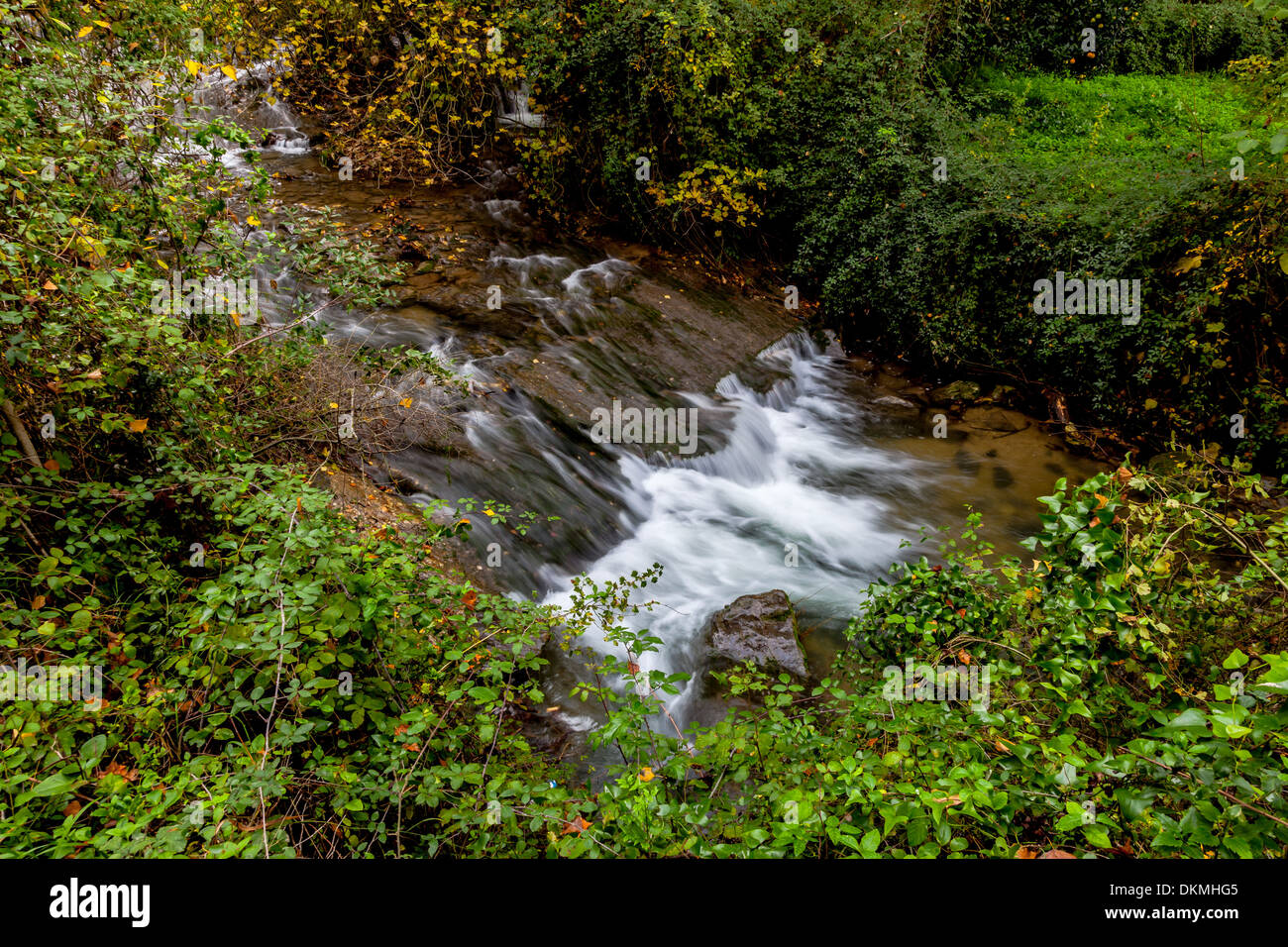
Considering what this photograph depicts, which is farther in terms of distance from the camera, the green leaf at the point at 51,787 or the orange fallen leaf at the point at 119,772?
the orange fallen leaf at the point at 119,772

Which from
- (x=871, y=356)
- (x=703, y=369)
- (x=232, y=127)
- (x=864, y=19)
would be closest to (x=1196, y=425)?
(x=871, y=356)

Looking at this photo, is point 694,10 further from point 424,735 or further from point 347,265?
point 424,735

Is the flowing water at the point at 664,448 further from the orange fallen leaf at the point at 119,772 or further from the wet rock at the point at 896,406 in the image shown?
the orange fallen leaf at the point at 119,772

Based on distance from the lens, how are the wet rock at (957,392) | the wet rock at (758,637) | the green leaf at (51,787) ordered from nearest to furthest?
1. the green leaf at (51,787)
2. the wet rock at (758,637)
3. the wet rock at (957,392)

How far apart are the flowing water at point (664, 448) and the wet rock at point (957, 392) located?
0.79ft

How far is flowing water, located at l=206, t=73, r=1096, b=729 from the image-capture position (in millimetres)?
6742

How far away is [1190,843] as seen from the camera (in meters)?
2.14

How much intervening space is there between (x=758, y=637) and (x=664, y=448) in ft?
11.0

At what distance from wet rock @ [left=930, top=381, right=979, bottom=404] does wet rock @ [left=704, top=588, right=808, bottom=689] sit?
17.8 ft

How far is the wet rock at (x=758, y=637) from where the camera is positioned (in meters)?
5.57

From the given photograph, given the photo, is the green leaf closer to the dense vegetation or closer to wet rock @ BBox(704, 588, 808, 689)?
the dense vegetation

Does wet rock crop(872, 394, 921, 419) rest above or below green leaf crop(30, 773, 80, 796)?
above

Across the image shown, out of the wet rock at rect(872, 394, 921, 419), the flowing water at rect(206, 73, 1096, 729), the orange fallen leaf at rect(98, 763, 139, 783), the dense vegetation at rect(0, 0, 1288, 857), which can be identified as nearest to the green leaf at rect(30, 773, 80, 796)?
the dense vegetation at rect(0, 0, 1288, 857)

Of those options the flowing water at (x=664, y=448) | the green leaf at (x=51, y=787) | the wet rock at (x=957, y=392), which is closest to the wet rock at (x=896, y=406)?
the flowing water at (x=664, y=448)
